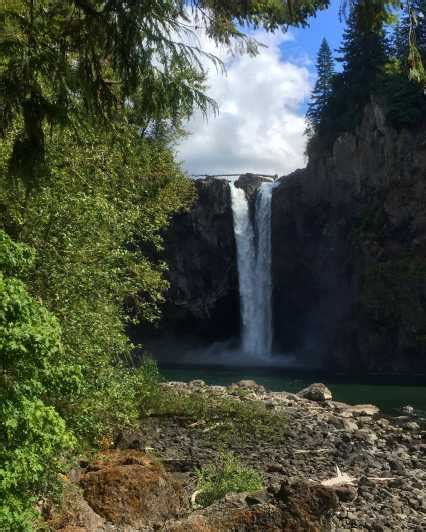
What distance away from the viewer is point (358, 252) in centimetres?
4025

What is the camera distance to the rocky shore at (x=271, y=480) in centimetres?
740

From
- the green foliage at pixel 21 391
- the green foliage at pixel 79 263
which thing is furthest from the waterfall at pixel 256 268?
the green foliage at pixel 21 391

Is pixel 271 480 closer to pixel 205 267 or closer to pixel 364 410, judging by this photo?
pixel 364 410

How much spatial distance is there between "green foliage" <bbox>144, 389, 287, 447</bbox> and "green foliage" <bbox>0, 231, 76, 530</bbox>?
6449 mm

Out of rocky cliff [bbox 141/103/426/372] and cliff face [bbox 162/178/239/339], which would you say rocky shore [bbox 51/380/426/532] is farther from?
cliff face [bbox 162/178/239/339]

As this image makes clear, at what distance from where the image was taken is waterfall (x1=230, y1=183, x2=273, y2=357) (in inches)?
1726

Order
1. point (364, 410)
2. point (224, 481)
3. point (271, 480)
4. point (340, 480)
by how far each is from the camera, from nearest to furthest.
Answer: point (224, 481) → point (271, 480) → point (340, 480) → point (364, 410)

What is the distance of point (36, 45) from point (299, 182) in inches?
1472

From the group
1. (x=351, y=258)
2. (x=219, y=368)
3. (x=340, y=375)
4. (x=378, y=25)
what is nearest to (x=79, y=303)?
(x=378, y=25)

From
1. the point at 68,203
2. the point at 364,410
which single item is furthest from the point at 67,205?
the point at 364,410

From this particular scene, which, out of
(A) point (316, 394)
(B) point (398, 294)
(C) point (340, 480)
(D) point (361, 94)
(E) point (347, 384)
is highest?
(D) point (361, 94)

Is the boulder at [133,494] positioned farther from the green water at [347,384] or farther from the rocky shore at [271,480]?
the green water at [347,384]

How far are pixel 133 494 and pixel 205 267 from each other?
37742 mm

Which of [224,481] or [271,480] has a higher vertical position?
[224,481]
